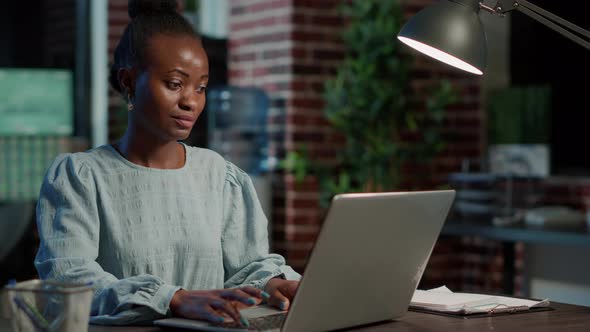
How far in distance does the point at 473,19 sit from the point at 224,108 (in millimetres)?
2945

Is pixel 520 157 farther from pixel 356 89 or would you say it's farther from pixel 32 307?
pixel 32 307

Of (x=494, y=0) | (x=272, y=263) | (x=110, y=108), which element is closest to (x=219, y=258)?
(x=272, y=263)

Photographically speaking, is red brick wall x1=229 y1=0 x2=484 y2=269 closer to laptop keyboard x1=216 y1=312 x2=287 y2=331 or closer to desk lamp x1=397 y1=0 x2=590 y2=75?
desk lamp x1=397 y1=0 x2=590 y2=75

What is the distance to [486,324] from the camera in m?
1.50

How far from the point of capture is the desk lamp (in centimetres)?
153

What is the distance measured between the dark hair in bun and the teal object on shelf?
3089 mm

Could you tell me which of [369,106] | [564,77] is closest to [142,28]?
[369,106]

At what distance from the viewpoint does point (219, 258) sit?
5.57ft

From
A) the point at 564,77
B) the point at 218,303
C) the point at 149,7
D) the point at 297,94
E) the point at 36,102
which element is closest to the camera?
the point at 218,303

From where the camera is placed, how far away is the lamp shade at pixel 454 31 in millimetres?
1534

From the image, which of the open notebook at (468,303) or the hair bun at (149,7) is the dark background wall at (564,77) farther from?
the hair bun at (149,7)

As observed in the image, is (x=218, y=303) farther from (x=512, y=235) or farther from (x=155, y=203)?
(x=512, y=235)

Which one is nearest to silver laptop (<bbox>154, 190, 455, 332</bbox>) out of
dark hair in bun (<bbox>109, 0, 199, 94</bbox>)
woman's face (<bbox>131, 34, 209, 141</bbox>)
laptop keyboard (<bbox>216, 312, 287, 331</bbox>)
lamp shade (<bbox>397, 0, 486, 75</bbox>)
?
laptop keyboard (<bbox>216, 312, 287, 331</bbox>)

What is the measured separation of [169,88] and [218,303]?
1.41 ft
